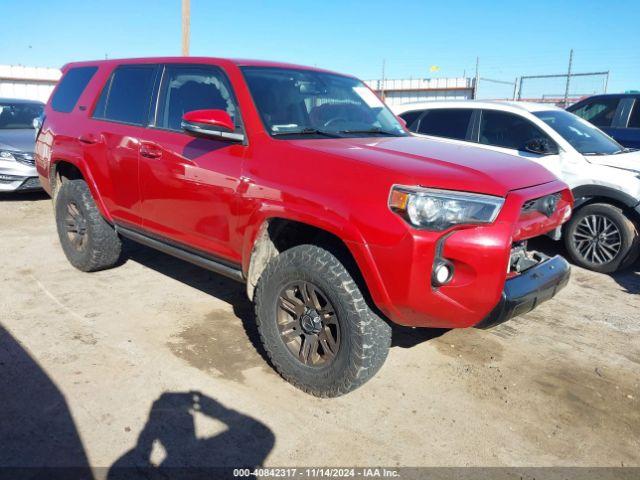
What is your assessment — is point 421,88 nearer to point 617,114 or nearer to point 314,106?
point 617,114

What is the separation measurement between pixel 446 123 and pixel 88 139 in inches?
167

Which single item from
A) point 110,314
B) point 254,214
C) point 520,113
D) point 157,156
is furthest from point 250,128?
point 520,113

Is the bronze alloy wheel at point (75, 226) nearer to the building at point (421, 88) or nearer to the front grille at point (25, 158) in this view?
the front grille at point (25, 158)

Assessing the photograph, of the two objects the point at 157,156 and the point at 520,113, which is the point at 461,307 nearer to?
the point at 157,156

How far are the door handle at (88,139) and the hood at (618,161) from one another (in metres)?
5.01

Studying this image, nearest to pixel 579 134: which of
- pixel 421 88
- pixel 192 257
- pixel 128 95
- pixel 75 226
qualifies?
pixel 192 257

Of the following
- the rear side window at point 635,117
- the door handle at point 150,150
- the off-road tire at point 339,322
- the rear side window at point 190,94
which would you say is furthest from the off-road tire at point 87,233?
the rear side window at point 635,117

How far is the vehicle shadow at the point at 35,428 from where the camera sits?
2.43m

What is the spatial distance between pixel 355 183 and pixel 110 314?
2.48m

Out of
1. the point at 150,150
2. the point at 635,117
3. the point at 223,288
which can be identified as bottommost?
the point at 223,288

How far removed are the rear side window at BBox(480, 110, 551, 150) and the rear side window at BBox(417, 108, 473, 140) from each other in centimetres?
22

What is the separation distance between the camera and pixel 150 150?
12.6 feet

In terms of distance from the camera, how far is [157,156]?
3.78 metres

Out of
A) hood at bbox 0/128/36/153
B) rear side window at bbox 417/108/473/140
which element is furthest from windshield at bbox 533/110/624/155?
hood at bbox 0/128/36/153
